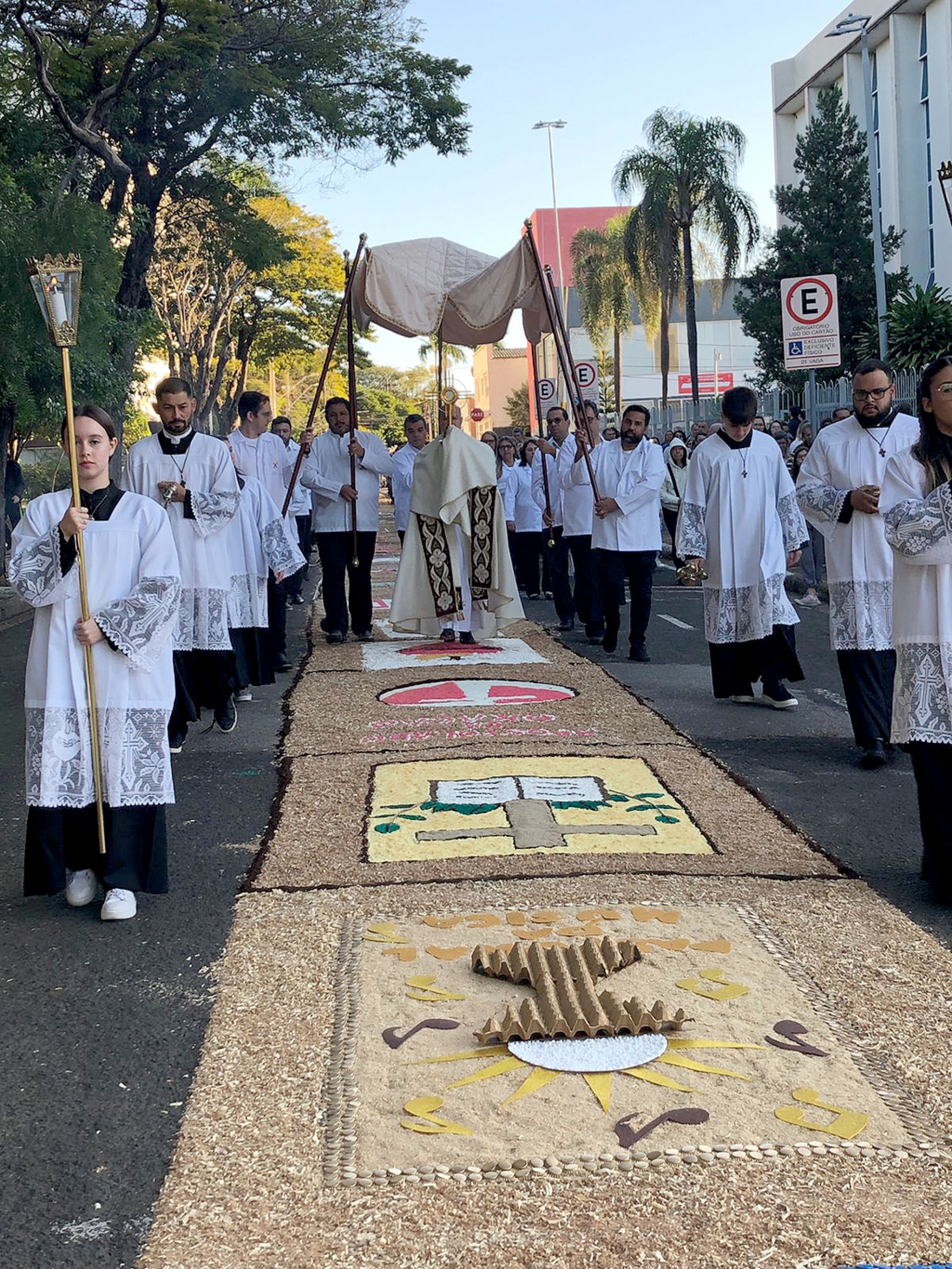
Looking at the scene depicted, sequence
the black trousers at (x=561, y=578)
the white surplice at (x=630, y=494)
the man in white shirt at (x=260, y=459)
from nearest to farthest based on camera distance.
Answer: the man in white shirt at (x=260, y=459)
the white surplice at (x=630, y=494)
the black trousers at (x=561, y=578)

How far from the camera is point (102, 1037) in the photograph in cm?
425

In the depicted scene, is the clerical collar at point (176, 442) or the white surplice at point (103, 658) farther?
the clerical collar at point (176, 442)

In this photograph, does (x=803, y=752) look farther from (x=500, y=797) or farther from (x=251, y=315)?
(x=251, y=315)

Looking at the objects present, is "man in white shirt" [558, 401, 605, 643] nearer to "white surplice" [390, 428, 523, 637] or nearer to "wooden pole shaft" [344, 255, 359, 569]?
"white surplice" [390, 428, 523, 637]

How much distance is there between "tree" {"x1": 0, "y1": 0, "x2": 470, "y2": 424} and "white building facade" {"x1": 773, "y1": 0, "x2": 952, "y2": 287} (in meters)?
15.6

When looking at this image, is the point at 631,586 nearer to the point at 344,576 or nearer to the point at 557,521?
the point at 344,576

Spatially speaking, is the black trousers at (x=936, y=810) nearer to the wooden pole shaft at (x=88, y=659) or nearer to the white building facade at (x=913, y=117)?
the wooden pole shaft at (x=88, y=659)

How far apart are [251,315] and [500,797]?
37308 mm

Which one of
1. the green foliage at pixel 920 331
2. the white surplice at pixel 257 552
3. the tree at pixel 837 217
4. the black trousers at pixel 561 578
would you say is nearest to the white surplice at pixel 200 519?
the white surplice at pixel 257 552

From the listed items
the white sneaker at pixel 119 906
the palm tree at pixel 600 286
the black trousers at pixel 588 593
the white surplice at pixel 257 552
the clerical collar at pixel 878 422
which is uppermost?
the palm tree at pixel 600 286

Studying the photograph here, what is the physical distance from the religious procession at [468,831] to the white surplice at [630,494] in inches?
1.9

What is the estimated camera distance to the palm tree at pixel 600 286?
184ft

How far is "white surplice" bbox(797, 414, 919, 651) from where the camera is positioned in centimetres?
798

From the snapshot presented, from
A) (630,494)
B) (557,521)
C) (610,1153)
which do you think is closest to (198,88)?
(557,521)
